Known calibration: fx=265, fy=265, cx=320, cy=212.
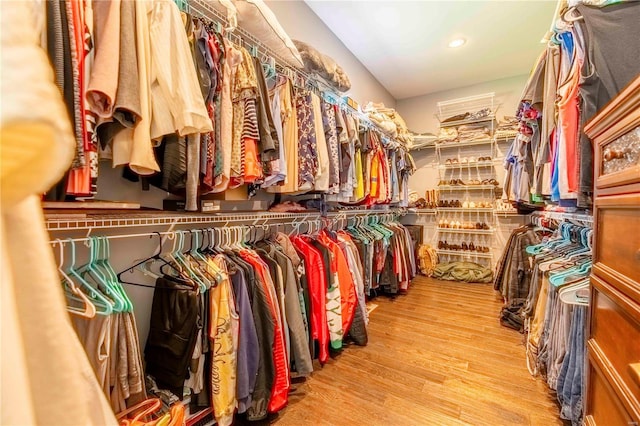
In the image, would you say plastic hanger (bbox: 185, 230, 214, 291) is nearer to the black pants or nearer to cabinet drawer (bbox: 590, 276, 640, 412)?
the black pants

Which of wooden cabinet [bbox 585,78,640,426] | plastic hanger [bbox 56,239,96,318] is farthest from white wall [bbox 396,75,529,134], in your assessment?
plastic hanger [bbox 56,239,96,318]

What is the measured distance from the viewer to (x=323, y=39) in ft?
8.86

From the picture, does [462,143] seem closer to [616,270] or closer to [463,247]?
[463,247]

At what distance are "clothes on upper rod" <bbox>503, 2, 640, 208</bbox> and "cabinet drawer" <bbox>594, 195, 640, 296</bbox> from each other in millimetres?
265

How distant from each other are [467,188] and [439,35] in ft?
7.03

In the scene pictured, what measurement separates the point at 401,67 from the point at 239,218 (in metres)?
3.21

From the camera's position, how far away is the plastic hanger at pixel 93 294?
84 cm

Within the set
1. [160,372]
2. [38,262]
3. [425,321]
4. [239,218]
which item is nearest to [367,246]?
[425,321]

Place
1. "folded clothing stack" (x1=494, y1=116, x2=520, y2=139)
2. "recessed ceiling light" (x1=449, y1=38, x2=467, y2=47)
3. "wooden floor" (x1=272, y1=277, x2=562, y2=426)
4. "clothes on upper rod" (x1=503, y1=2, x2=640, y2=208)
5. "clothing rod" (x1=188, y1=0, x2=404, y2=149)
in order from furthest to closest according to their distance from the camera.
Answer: "folded clothing stack" (x1=494, y1=116, x2=520, y2=139) → "recessed ceiling light" (x1=449, y1=38, x2=467, y2=47) → "wooden floor" (x1=272, y1=277, x2=562, y2=426) → "clothing rod" (x1=188, y1=0, x2=404, y2=149) → "clothes on upper rod" (x1=503, y1=2, x2=640, y2=208)

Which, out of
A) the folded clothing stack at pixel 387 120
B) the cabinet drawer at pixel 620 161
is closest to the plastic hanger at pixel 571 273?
the cabinet drawer at pixel 620 161

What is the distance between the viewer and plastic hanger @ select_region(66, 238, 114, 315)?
84 cm

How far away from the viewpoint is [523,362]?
1.82 m

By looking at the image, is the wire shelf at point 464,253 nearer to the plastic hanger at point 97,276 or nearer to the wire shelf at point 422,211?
the wire shelf at point 422,211

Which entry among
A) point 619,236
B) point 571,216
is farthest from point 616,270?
point 571,216
